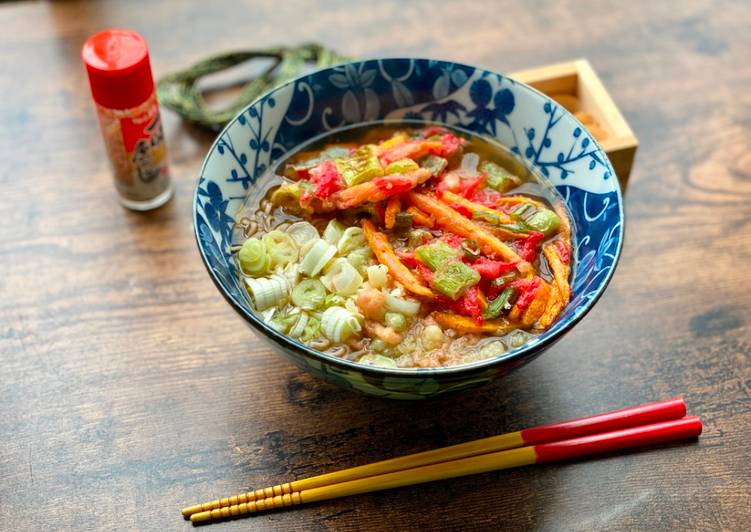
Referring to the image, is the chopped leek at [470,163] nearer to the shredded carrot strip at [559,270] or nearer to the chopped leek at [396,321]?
the shredded carrot strip at [559,270]

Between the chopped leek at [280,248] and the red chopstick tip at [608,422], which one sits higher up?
the chopped leek at [280,248]

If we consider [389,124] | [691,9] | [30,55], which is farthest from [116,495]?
[691,9]

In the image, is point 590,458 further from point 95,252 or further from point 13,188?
point 13,188

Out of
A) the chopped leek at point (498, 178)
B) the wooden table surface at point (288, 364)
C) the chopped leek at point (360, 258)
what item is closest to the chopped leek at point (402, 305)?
→ the chopped leek at point (360, 258)

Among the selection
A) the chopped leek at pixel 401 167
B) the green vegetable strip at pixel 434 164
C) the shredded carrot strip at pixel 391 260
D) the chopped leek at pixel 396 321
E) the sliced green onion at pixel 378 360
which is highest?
the chopped leek at pixel 401 167

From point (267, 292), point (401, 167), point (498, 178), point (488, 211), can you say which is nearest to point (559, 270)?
point (488, 211)

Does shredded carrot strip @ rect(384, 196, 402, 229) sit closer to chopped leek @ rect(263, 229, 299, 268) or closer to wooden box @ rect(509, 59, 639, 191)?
chopped leek @ rect(263, 229, 299, 268)
